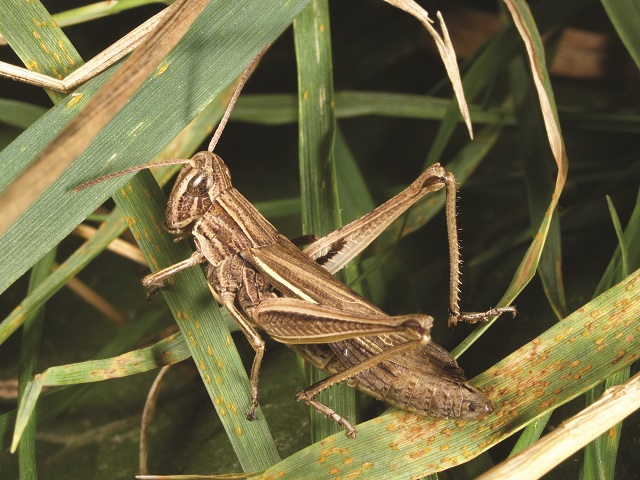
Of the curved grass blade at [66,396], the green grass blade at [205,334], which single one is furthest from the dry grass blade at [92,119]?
the curved grass blade at [66,396]

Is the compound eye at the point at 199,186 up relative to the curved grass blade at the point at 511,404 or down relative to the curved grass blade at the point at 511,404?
up

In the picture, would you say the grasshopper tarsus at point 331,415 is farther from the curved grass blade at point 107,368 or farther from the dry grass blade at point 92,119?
the dry grass blade at point 92,119

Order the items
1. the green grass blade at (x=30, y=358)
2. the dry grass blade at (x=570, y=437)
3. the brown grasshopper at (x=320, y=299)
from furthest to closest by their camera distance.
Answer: the green grass blade at (x=30, y=358) → the brown grasshopper at (x=320, y=299) → the dry grass blade at (x=570, y=437)

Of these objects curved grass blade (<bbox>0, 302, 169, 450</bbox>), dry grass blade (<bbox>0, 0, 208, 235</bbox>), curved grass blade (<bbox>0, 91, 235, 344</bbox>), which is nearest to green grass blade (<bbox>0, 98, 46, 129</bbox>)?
curved grass blade (<bbox>0, 91, 235, 344</bbox>)

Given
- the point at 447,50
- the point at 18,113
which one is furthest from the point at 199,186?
the point at 18,113

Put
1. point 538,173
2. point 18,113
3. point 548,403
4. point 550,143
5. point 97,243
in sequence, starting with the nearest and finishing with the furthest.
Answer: point 548,403 < point 550,143 < point 97,243 < point 538,173 < point 18,113

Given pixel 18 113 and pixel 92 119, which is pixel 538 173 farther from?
pixel 18 113

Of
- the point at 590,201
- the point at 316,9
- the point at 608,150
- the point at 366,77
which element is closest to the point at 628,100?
the point at 608,150

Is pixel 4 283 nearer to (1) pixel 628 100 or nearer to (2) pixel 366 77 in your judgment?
(2) pixel 366 77
